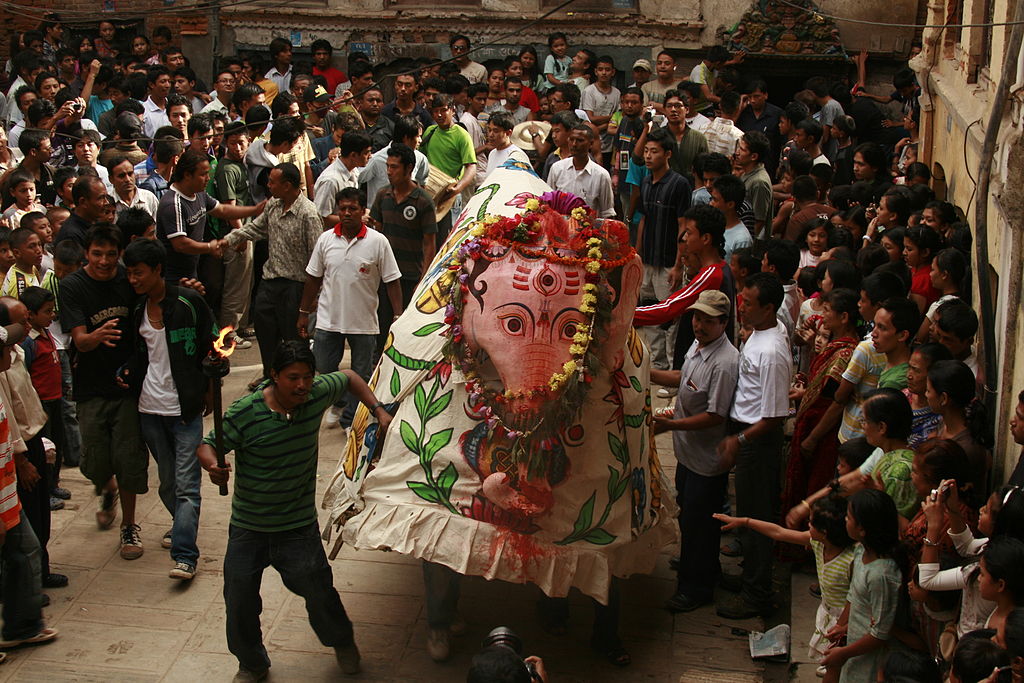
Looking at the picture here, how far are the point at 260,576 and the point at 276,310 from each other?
357 centimetres

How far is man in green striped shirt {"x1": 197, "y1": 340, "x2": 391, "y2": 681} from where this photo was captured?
18.0ft

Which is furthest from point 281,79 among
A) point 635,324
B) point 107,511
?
point 635,324

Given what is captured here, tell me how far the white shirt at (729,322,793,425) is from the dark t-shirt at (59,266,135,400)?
11.4 feet

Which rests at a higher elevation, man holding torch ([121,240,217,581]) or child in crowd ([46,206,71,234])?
child in crowd ([46,206,71,234])

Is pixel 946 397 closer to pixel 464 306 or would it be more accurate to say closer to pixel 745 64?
pixel 464 306

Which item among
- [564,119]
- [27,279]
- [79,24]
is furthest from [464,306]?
[79,24]

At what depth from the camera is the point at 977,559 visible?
4754 millimetres

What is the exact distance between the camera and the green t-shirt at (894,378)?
6.12 meters

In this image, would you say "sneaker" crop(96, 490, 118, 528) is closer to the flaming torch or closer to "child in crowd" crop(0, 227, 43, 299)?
"child in crowd" crop(0, 227, 43, 299)

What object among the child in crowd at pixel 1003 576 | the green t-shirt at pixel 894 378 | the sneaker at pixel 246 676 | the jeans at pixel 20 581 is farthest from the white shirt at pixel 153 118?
the child in crowd at pixel 1003 576

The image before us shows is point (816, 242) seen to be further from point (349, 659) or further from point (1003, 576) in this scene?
point (1003, 576)

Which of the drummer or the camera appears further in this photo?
the drummer

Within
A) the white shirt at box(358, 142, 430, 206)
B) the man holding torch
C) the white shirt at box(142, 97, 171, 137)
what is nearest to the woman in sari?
the man holding torch

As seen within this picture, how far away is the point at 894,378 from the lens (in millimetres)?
6156
